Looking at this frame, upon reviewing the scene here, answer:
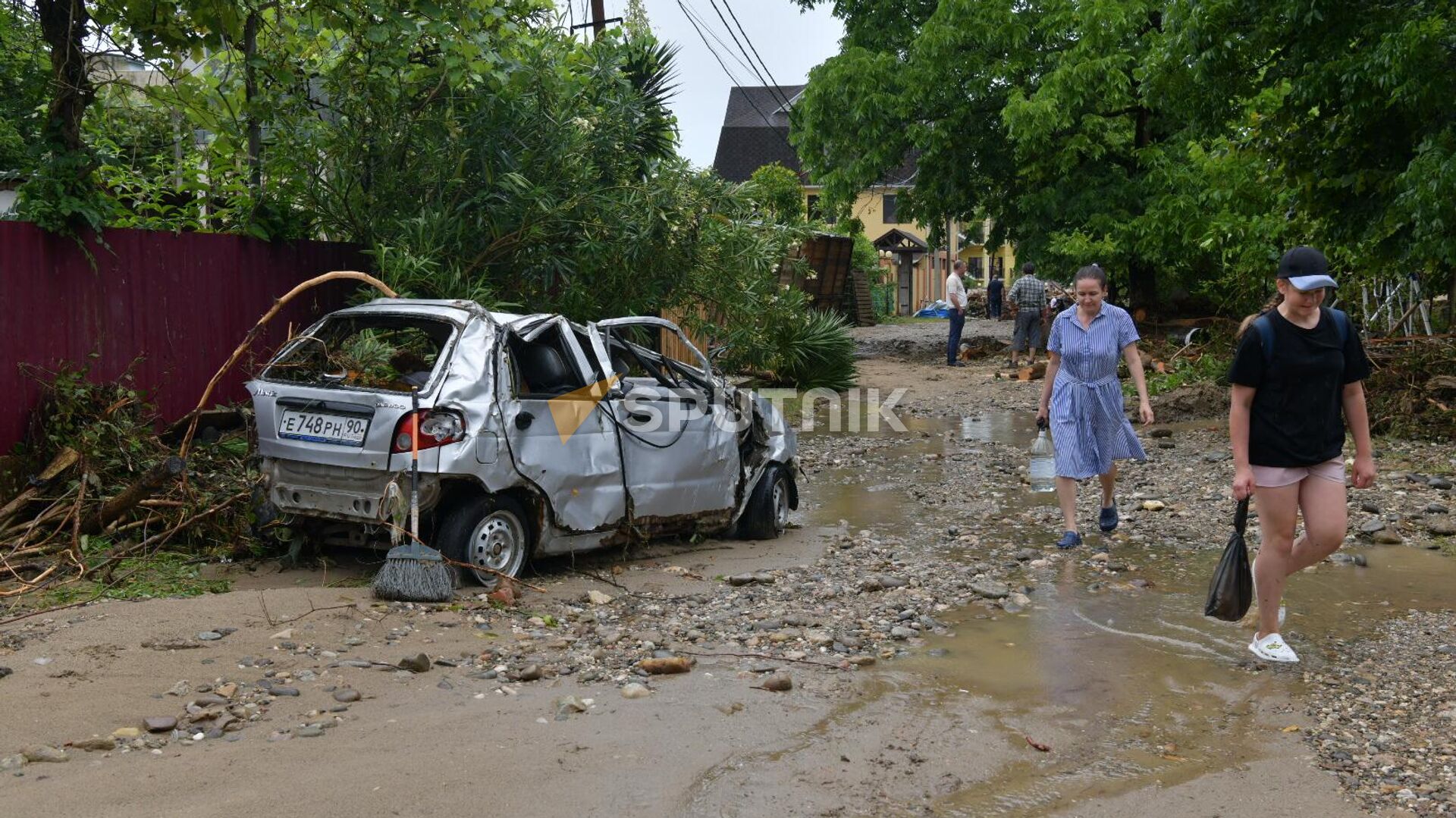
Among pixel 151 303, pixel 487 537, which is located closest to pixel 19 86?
pixel 151 303

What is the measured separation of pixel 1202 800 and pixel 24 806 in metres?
3.75

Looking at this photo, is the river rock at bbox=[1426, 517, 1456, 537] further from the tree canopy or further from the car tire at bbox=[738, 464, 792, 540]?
the car tire at bbox=[738, 464, 792, 540]

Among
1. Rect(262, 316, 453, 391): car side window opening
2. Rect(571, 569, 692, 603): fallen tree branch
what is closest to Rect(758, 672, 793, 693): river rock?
Rect(571, 569, 692, 603): fallen tree branch

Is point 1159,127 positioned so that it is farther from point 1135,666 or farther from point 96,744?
point 96,744

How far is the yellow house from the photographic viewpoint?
52875 millimetres

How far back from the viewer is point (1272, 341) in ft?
19.2

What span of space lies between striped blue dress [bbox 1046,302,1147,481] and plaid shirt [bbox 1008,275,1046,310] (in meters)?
14.2

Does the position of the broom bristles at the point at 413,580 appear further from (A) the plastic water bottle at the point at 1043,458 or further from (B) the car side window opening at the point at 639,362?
(A) the plastic water bottle at the point at 1043,458

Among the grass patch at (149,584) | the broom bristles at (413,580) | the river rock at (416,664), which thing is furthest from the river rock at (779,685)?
the grass patch at (149,584)

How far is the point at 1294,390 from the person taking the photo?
5.84m

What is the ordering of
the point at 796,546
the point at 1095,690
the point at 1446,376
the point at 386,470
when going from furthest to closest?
the point at 1446,376, the point at 796,546, the point at 386,470, the point at 1095,690

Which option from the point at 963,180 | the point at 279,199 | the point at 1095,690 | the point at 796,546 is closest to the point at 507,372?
the point at 796,546

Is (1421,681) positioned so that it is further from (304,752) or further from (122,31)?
(122,31)

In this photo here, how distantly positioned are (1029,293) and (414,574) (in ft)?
57.9
